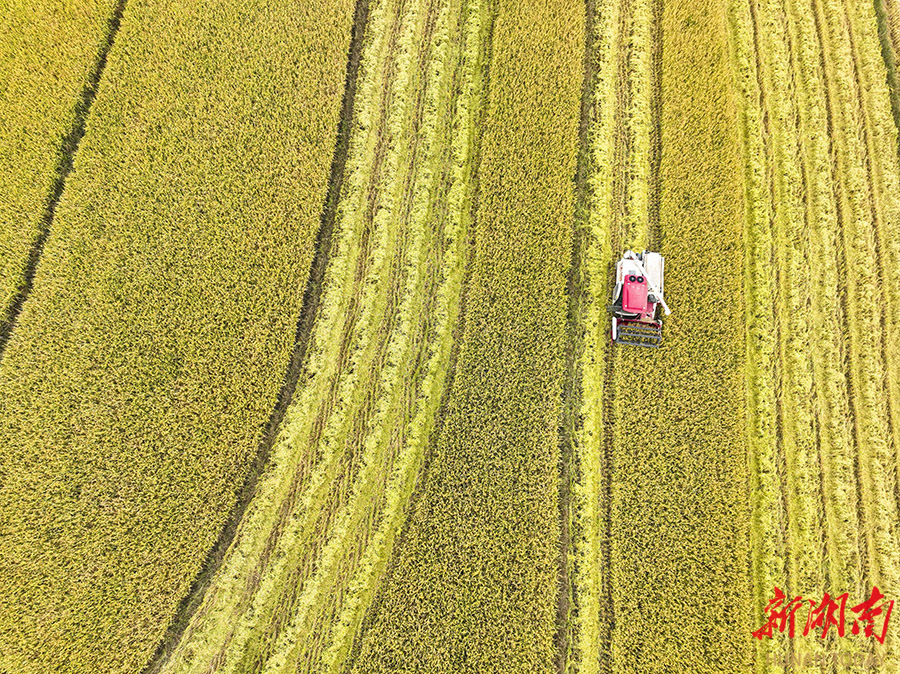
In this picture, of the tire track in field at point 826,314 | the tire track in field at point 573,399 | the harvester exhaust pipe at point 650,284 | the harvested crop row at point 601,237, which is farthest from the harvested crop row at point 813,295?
the tire track in field at point 573,399

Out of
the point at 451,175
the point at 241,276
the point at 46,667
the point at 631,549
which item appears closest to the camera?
the point at 46,667

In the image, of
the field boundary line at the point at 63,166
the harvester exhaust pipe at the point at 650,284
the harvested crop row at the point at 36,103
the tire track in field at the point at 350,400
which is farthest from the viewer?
the harvested crop row at the point at 36,103

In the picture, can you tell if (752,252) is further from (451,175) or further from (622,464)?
(451,175)

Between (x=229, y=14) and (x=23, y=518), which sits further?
(x=229, y=14)

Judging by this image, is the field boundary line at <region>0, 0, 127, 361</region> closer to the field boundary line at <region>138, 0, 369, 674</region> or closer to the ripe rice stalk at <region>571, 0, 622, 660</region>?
the field boundary line at <region>138, 0, 369, 674</region>

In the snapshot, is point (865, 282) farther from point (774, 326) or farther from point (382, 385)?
point (382, 385)

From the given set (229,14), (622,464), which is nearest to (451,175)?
(229,14)

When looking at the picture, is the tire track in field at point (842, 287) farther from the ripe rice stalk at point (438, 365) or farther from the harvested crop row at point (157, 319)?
the harvested crop row at point (157, 319)
